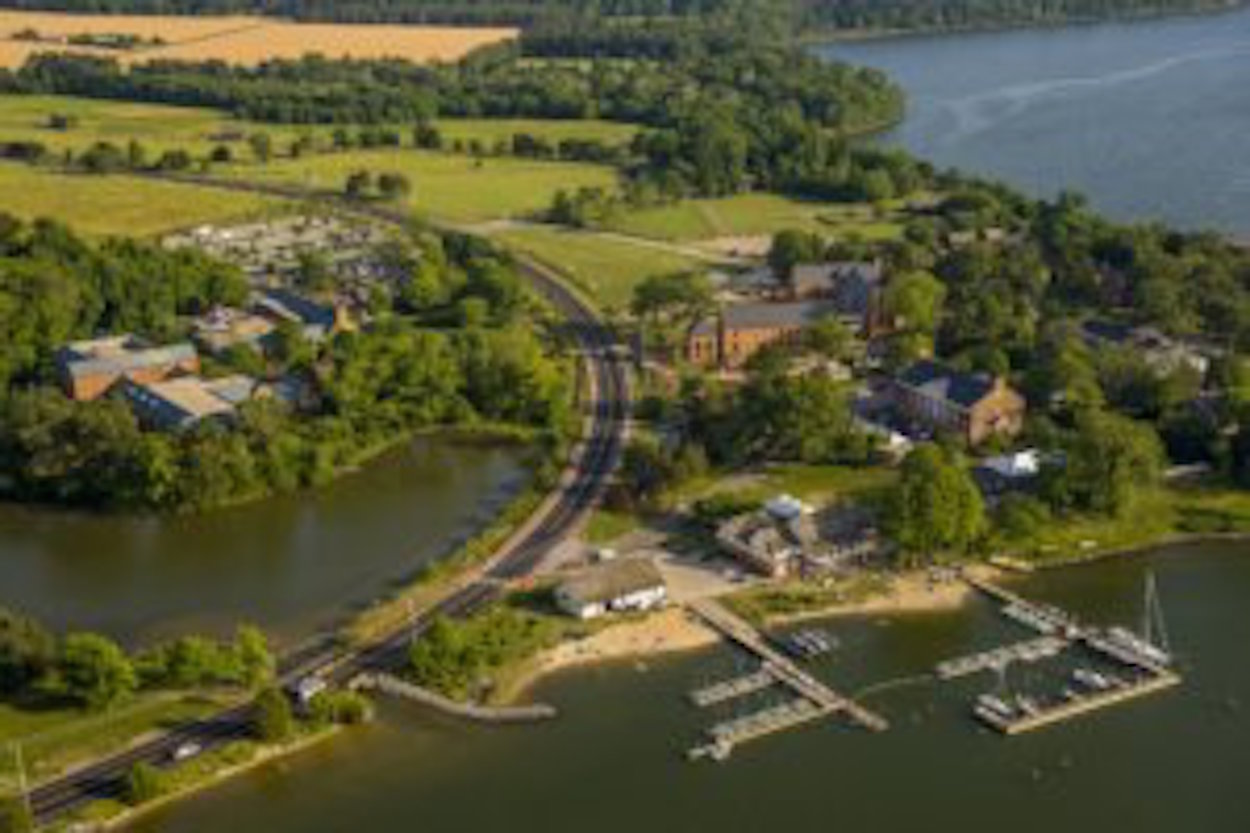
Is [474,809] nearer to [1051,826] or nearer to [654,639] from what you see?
[654,639]

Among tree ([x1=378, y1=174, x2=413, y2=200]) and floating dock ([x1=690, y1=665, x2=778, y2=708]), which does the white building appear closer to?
floating dock ([x1=690, y1=665, x2=778, y2=708])

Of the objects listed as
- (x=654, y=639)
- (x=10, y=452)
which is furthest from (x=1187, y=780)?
(x=10, y=452)

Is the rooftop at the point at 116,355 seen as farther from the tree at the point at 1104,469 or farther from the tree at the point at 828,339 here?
the tree at the point at 1104,469

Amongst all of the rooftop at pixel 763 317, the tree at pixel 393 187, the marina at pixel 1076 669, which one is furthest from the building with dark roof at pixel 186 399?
the tree at pixel 393 187

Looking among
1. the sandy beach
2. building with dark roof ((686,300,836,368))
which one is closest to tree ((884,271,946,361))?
building with dark roof ((686,300,836,368))

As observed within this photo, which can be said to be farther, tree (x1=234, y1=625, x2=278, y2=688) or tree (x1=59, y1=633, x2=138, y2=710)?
tree (x1=234, y1=625, x2=278, y2=688)

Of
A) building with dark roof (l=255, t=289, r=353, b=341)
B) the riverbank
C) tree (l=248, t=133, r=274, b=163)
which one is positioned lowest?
building with dark roof (l=255, t=289, r=353, b=341)
